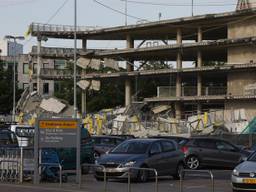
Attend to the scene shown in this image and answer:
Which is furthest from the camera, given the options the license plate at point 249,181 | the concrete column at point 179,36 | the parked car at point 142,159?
the concrete column at point 179,36

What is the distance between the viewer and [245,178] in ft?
62.2

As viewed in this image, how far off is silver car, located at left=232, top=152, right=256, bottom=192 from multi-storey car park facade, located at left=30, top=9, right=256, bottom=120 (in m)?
56.6

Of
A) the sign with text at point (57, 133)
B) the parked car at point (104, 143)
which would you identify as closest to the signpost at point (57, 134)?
the sign with text at point (57, 133)

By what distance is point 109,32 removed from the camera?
91375 mm

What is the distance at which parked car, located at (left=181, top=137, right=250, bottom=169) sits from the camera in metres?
32.5

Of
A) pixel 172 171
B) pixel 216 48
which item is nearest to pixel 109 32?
pixel 216 48

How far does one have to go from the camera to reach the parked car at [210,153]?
32.5 metres

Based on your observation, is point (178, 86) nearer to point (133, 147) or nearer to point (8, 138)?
point (8, 138)

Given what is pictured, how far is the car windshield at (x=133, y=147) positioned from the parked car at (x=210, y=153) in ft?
22.1

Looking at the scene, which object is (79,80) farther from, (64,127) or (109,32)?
(64,127)

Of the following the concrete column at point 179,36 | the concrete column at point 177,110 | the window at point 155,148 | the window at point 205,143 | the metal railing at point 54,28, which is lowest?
the window at point 205,143

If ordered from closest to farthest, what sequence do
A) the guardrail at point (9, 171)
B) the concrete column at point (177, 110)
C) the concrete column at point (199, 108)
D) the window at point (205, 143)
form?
the guardrail at point (9, 171)
the window at point (205, 143)
the concrete column at point (199, 108)
the concrete column at point (177, 110)

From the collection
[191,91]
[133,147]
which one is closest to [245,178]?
[133,147]

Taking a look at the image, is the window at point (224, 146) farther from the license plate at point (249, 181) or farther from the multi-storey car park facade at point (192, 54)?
the multi-storey car park facade at point (192, 54)
